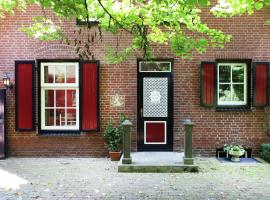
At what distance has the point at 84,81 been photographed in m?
9.41

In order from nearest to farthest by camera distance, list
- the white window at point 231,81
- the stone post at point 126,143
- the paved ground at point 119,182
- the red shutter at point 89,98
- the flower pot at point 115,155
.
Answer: the paved ground at point 119,182 < the stone post at point 126,143 < the flower pot at point 115,155 < the red shutter at point 89,98 < the white window at point 231,81

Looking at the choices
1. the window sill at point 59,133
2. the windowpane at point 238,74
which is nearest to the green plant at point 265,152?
the windowpane at point 238,74

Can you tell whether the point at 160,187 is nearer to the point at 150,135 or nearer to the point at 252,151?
the point at 150,135

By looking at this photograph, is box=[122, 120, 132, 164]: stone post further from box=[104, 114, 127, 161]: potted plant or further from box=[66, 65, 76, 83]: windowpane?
box=[66, 65, 76, 83]: windowpane

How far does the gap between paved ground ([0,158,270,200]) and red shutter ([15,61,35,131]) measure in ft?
3.68

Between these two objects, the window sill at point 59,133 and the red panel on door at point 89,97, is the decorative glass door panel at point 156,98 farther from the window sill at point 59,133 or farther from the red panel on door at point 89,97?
the window sill at point 59,133

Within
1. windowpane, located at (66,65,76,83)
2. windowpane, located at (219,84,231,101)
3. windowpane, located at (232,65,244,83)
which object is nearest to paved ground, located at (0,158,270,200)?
windowpane, located at (219,84,231,101)

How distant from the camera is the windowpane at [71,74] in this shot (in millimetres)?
9625

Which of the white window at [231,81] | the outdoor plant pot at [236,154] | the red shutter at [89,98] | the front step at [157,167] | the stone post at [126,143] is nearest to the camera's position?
the front step at [157,167]

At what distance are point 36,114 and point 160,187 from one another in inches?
177

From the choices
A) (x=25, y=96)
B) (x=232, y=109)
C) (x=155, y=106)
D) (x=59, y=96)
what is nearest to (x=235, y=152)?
(x=232, y=109)

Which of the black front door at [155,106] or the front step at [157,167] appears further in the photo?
the black front door at [155,106]

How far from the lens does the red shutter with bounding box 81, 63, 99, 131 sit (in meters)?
9.39

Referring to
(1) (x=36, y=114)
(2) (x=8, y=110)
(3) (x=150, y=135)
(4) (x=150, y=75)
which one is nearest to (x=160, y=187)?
(3) (x=150, y=135)
